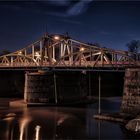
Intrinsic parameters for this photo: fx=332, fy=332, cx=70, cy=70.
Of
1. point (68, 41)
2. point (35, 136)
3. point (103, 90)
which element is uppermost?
point (68, 41)

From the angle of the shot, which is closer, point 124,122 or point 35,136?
point 35,136

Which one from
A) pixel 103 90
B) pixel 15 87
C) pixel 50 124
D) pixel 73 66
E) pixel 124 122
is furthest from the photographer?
pixel 103 90

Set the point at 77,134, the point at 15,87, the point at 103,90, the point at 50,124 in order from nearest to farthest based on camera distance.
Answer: the point at 77,134
the point at 50,124
the point at 15,87
the point at 103,90

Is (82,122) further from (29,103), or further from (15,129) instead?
(29,103)

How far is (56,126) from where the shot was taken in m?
41.5

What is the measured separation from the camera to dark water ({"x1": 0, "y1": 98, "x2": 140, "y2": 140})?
119ft

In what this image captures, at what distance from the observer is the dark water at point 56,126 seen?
3619cm

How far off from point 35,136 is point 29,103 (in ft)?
81.0

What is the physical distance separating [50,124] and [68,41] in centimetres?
3876

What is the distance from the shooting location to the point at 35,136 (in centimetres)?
3612

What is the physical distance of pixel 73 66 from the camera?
6003cm

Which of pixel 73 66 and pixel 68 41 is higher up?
pixel 68 41

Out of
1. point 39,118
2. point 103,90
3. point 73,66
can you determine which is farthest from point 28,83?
point 103,90

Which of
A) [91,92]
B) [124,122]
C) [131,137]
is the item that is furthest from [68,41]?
[131,137]
